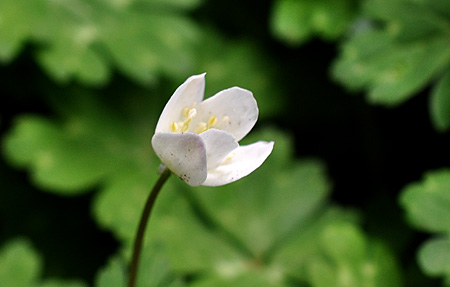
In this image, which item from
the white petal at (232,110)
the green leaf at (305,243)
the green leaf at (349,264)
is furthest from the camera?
the green leaf at (305,243)

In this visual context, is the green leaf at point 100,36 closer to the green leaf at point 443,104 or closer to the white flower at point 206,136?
the green leaf at point 443,104

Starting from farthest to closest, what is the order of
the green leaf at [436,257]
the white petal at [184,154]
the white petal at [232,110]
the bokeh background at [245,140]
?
1. the bokeh background at [245,140]
2. the green leaf at [436,257]
3. the white petal at [232,110]
4. the white petal at [184,154]

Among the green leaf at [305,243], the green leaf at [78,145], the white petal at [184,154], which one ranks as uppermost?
the white petal at [184,154]

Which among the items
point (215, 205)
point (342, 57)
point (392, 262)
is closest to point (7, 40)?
point (215, 205)

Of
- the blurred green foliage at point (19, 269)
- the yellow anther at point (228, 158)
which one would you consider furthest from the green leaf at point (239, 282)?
the yellow anther at point (228, 158)

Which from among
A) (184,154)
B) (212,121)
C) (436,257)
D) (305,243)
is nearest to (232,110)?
(212,121)

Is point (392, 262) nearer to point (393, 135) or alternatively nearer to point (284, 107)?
point (393, 135)

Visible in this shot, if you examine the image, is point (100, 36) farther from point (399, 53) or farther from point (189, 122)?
point (189, 122)
